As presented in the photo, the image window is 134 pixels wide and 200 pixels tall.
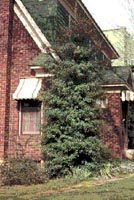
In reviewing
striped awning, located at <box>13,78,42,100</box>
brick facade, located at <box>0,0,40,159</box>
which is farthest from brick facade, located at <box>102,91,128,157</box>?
brick facade, located at <box>0,0,40,159</box>

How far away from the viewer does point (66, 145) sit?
50.2 feet

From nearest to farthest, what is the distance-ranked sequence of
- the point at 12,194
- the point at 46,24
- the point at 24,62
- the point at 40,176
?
1. the point at 12,194
2. the point at 40,176
3. the point at 24,62
4. the point at 46,24

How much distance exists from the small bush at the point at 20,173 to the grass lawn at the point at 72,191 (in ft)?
1.58

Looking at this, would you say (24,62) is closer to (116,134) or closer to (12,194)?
(116,134)

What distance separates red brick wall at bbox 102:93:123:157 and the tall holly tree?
2.88 m

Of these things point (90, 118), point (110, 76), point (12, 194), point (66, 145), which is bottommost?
point (12, 194)

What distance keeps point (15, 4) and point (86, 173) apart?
26.1 ft

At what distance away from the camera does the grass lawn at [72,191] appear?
1072 cm

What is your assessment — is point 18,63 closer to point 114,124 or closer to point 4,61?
point 4,61

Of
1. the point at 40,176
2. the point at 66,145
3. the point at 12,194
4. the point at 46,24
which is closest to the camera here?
the point at 12,194

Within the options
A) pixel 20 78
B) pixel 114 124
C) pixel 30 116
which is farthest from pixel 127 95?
pixel 20 78

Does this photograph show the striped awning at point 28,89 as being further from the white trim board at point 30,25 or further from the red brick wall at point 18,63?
the white trim board at point 30,25

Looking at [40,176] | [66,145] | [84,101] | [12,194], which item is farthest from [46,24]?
[12,194]

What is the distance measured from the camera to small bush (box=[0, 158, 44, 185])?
1394cm
